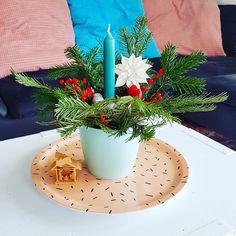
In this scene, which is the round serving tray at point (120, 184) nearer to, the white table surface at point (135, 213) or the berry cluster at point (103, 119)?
the white table surface at point (135, 213)

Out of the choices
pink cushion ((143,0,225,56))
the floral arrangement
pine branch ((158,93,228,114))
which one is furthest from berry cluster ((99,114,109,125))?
pink cushion ((143,0,225,56))

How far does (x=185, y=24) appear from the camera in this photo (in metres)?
2.08

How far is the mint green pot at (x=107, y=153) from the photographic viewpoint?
677 mm

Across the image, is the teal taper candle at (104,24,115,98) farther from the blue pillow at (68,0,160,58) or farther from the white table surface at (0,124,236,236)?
the blue pillow at (68,0,160,58)

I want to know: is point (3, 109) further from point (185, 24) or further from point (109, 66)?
point (185, 24)

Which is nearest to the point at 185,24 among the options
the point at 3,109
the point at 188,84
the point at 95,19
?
the point at 95,19

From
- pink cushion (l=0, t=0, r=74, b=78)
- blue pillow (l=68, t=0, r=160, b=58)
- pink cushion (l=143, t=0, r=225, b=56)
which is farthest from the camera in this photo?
pink cushion (l=143, t=0, r=225, b=56)

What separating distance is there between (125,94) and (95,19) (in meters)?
1.22

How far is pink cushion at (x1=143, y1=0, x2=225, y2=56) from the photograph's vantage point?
2.05 meters

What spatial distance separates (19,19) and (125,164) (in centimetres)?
109

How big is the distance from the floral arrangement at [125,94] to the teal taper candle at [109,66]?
16 mm

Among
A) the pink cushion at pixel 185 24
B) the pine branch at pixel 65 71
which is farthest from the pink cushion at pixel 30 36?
the pine branch at pixel 65 71

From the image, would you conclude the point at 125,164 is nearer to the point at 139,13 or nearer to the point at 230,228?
the point at 230,228

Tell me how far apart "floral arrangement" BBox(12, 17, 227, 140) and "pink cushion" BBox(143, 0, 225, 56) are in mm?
1310
